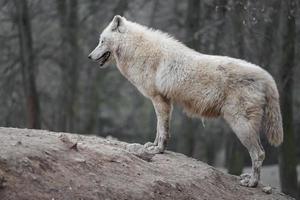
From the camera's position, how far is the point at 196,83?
9.72 m

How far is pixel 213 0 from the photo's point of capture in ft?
44.3

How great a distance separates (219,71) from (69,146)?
263cm

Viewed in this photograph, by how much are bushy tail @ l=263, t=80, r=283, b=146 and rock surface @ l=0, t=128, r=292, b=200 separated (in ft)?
2.88

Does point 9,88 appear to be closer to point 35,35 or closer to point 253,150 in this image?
point 35,35

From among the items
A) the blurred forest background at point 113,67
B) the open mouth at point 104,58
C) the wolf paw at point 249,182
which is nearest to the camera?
the wolf paw at point 249,182

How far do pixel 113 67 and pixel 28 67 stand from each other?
6.28m

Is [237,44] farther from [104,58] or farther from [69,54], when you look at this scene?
[69,54]

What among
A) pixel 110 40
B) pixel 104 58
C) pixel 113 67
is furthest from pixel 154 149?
pixel 113 67

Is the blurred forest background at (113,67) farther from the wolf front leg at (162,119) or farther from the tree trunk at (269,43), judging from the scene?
the wolf front leg at (162,119)

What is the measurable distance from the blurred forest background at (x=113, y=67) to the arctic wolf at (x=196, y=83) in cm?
134

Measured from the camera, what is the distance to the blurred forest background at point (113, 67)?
1492cm

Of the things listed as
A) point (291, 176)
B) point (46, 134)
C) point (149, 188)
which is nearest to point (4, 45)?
point (291, 176)

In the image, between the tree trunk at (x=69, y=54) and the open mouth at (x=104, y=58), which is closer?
the open mouth at (x=104, y=58)

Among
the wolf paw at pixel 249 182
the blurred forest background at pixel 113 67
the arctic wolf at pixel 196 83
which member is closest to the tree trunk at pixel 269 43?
the blurred forest background at pixel 113 67
